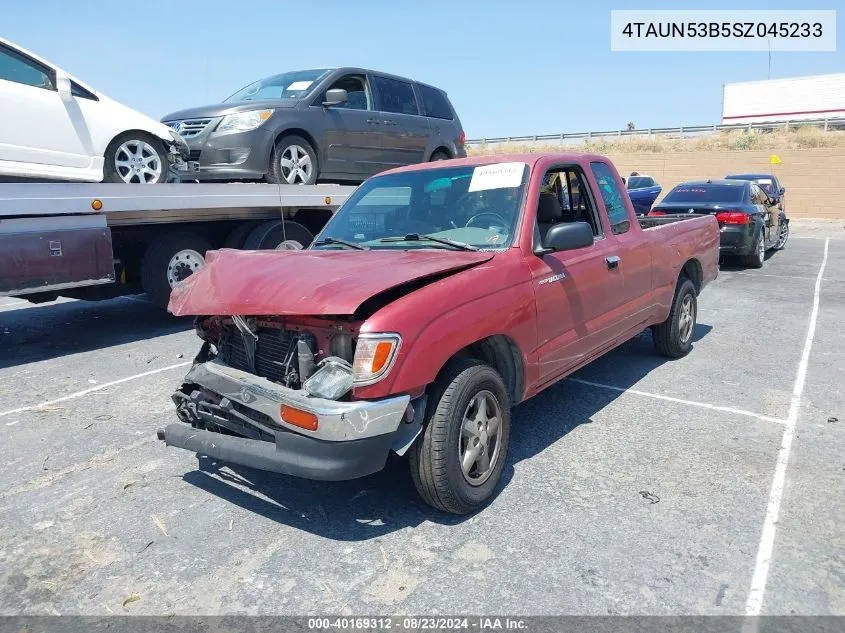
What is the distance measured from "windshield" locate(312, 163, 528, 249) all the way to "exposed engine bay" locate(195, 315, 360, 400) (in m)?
1.03

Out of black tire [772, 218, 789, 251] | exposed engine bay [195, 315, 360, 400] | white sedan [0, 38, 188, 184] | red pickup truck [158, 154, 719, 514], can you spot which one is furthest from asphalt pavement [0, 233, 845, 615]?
black tire [772, 218, 789, 251]

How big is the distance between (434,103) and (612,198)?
590cm

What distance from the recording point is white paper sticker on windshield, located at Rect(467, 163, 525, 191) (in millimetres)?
4203

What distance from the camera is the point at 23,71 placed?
647 cm

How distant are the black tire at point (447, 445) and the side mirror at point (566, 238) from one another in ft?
3.04

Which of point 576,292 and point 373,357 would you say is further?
point 576,292

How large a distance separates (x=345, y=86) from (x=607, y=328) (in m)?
5.82

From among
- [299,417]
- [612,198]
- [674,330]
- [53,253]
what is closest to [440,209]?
[612,198]

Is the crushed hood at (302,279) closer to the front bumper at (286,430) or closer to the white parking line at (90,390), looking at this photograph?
the front bumper at (286,430)

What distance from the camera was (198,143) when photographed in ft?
26.1

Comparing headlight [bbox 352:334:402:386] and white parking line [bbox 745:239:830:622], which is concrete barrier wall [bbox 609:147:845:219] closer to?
white parking line [bbox 745:239:830:622]

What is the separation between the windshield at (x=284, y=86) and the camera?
27.7ft

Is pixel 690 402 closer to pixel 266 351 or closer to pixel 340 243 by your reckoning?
pixel 340 243

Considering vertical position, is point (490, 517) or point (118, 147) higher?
point (118, 147)
